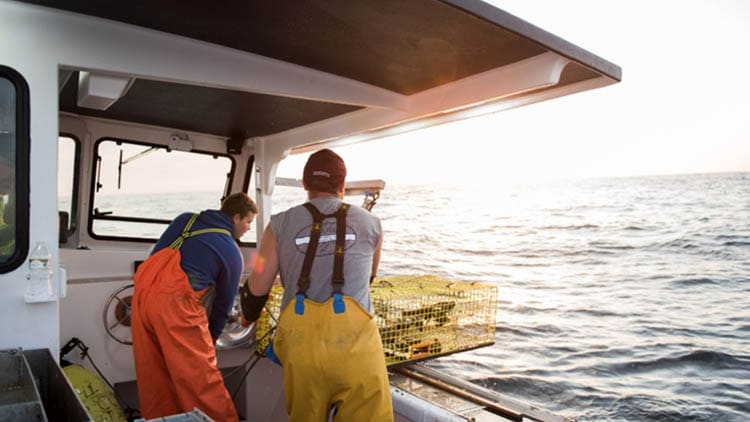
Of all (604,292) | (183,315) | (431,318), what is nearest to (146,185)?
(183,315)

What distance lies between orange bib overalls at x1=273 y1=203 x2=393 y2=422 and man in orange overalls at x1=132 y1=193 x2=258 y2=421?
800mm

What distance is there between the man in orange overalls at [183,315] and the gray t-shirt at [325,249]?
2.48 ft

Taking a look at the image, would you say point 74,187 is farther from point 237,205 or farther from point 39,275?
point 39,275

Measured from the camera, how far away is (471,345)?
3564mm

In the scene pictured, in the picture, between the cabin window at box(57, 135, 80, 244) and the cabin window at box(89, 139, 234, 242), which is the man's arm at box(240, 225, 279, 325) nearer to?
the cabin window at box(57, 135, 80, 244)

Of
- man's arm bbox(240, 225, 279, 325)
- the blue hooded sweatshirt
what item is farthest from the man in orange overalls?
man's arm bbox(240, 225, 279, 325)

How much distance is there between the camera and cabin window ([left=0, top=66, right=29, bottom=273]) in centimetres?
239

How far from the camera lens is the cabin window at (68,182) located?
186 inches

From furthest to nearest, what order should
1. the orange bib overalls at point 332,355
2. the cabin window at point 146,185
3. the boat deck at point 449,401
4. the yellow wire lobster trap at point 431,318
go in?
the cabin window at point 146,185, the yellow wire lobster trap at point 431,318, the boat deck at point 449,401, the orange bib overalls at point 332,355

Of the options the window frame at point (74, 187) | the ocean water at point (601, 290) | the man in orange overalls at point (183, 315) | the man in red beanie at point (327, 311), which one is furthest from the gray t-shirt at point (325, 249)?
the window frame at point (74, 187)

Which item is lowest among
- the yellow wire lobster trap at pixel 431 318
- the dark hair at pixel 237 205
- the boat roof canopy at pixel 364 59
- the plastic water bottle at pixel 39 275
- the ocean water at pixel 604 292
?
the ocean water at pixel 604 292

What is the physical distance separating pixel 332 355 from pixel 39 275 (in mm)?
1343

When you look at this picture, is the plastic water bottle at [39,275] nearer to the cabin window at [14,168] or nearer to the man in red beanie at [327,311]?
the cabin window at [14,168]

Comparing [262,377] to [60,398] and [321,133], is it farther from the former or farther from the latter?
[60,398]
